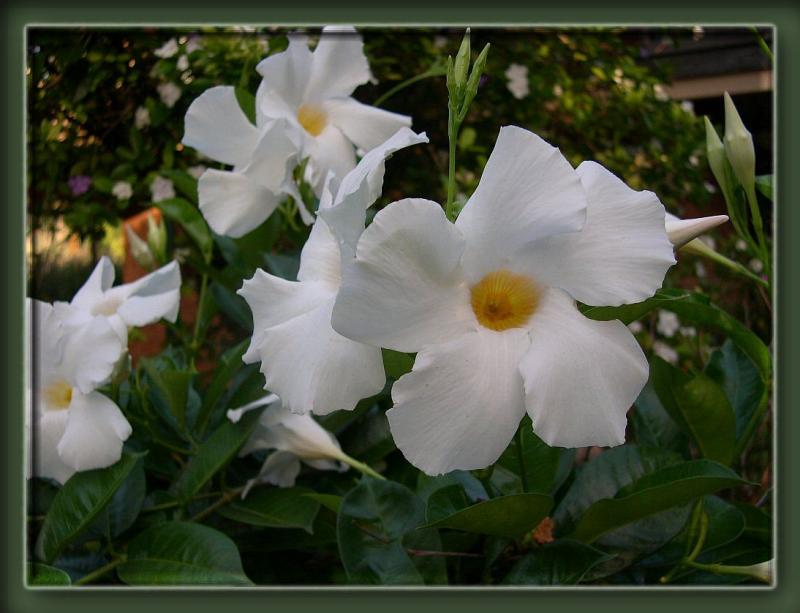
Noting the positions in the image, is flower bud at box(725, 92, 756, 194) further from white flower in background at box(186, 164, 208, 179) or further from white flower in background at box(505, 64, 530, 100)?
white flower in background at box(505, 64, 530, 100)

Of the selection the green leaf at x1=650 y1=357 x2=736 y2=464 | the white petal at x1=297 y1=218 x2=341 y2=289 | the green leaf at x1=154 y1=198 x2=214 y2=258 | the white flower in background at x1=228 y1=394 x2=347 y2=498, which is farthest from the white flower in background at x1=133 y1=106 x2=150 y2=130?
the green leaf at x1=650 y1=357 x2=736 y2=464

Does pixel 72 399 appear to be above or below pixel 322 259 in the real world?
below


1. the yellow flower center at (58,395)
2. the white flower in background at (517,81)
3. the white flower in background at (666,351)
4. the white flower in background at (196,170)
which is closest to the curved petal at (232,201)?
the yellow flower center at (58,395)

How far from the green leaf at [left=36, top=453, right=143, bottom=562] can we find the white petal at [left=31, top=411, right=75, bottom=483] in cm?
4

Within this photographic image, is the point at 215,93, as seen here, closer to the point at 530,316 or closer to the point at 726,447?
the point at 530,316

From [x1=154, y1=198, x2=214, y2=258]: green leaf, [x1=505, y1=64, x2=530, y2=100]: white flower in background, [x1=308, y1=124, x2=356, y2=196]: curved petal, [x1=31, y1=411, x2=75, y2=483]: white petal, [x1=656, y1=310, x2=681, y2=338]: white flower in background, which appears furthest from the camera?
[x1=656, y1=310, x2=681, y2=338]: white flower in background

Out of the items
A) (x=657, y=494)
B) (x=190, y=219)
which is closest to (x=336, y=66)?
(x=190, y=219)

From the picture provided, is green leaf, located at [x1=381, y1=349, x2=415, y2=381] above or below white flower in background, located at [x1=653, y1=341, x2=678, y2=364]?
above

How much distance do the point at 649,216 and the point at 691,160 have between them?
2408 mm

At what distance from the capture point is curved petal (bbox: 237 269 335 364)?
603 mm

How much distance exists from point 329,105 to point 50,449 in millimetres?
523

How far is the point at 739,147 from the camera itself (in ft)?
2.40

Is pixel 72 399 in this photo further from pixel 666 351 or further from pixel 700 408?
pixel 666 351

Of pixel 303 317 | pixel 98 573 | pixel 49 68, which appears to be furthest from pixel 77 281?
pixel 303 317
